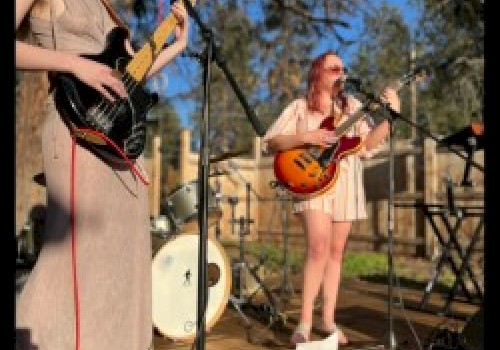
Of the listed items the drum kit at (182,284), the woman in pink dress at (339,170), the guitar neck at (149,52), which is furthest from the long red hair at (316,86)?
the guitar neck at (149,52)

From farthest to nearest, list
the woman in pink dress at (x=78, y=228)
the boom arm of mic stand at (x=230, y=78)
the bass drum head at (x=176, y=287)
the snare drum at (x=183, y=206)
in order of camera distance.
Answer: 1. the snare drum at (x=183, y=206)
2. the bass drum head at (x=176, y=287)
3. the boom arm of mic stand at (x=230, y=78)
4. the woman in pink dress at (x=78, y=228)

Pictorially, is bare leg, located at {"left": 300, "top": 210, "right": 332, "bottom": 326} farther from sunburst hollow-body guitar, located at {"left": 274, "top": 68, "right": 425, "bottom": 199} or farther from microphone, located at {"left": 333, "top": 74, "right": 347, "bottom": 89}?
microphone, located at {"left": 333, "top": 74, "right": 347, "bottom": 89}

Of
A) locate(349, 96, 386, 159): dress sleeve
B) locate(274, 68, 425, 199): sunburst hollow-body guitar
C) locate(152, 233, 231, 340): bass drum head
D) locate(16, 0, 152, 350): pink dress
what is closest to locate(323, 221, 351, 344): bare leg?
locate(274, 68, 425, 199): sunburst hollow-body guitar

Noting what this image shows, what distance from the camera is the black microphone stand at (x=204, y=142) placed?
2.13m

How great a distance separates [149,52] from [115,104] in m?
0.23

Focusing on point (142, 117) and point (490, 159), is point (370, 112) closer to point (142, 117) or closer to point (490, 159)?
point (142, 117)

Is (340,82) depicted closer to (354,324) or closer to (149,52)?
(149,52)

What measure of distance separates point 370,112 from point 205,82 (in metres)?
1.62

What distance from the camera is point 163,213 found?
17.0 ft

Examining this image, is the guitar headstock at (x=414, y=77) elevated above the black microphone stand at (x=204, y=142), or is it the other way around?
the guitar headstock at (x=414, y=77)

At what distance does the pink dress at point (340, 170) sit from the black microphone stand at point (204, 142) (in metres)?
1.42

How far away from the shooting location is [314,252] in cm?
368

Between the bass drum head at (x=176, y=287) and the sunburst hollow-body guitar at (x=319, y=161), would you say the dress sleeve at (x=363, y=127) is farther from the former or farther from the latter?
the bass drum head at (x=176, y=287)

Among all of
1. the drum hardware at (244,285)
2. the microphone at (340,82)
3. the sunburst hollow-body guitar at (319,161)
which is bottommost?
the drum hardware at (244,285)
